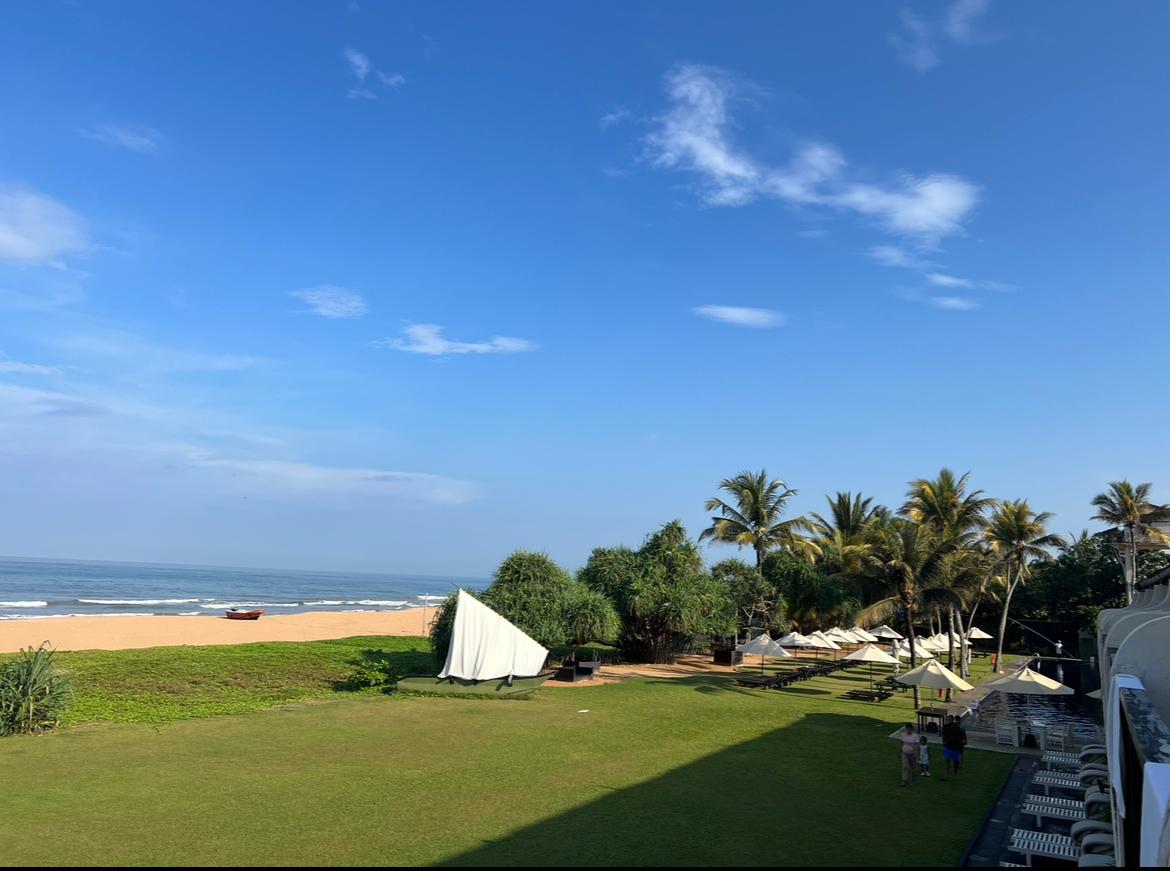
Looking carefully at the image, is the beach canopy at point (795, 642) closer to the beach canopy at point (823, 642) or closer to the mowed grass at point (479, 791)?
the beach canopy at point (823, 642)

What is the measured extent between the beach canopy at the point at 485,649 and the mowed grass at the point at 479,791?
264 cm

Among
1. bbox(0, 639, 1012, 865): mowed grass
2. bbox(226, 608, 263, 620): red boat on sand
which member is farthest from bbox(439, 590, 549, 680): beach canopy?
bbox(226, 608, 263, 620): red boat on sand

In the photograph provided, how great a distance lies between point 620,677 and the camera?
100 ft

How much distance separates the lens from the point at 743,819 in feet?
40.1

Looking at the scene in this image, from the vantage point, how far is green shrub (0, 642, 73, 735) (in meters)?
17.8

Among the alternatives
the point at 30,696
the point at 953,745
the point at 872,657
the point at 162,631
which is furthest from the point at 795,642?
the point at 162,631

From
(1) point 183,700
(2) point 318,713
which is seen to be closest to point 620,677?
(2) point 318,713

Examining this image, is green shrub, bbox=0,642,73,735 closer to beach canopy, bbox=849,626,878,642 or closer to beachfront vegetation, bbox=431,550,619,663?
beachfront vegetation, bbox=431,550,619,663

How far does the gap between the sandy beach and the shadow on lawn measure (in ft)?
81.9

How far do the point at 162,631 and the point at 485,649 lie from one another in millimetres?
35135

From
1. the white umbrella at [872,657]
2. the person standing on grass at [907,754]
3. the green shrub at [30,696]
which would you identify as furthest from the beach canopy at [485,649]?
the person standing on grass at [907,754]

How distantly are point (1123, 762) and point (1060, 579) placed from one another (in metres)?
54.6

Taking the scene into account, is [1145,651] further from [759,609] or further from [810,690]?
[759,609]

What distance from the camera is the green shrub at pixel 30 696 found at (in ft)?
58.3
